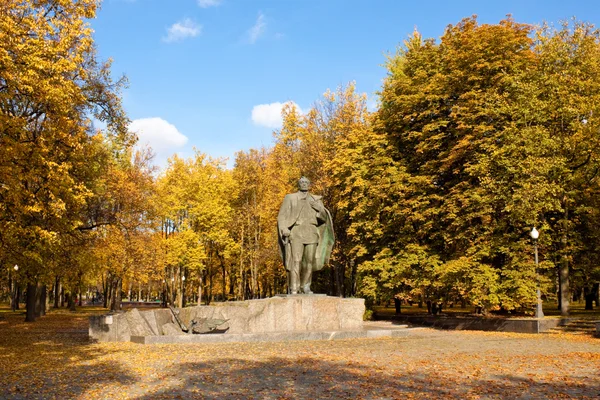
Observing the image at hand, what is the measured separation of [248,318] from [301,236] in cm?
285

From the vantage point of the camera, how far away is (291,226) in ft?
53.2

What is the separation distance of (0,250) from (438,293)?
17471mm

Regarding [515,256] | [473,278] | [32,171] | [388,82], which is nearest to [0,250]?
[32,171]

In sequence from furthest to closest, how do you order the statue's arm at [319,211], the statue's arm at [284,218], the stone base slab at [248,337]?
the statue's arm at [319,211] → the statue's arm at [284,218] → the stone base slab at [248,337]

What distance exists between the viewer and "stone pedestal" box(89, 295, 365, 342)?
15031 millimetres

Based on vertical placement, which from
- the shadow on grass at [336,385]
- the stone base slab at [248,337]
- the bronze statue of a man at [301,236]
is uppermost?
the bronze statue of a man at [301,236]

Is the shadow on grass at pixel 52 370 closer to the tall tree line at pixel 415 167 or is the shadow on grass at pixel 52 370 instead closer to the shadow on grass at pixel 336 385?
the shadow on grass at pixel 336 385

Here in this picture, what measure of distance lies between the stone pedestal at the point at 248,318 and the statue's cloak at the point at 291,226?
1.14m

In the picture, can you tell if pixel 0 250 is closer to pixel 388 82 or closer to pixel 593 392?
pixel 593 392

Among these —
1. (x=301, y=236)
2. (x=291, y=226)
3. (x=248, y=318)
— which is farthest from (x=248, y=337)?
(x=291, y=226)

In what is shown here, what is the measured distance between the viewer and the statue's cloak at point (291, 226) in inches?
634

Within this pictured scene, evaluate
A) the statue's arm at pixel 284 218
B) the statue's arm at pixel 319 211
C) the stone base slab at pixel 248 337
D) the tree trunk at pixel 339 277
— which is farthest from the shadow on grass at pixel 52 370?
the tree trunk at pixel 339 277

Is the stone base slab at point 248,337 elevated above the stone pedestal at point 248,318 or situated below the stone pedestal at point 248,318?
below

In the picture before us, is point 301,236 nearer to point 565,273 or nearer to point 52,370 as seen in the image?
point 52,370
